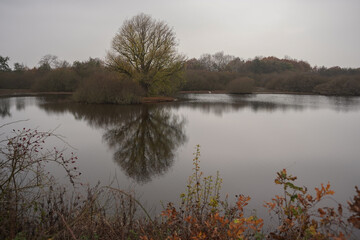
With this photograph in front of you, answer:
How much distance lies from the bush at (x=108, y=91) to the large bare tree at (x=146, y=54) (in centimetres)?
275

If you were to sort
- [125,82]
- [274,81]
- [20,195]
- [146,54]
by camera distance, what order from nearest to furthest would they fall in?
[20,195]
[125,82]
[146,54]
[274,81]

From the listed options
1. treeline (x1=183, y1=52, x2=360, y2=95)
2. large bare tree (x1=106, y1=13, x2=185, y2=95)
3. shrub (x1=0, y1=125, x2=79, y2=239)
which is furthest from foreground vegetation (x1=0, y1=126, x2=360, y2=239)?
treeline (x1=183, y1=52, x2=360, y2=95)

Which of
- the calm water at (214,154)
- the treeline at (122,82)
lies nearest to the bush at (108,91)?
the treeline at (122,82)

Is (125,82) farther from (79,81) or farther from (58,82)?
(58,82)

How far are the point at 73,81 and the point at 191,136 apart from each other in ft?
115

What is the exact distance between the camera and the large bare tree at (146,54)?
26.8 m

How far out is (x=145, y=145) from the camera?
28.9ft

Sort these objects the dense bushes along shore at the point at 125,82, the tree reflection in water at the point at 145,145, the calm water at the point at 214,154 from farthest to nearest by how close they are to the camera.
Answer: the dense bushes along shore at the point at 125,82 < the tree reflection in water at the point at 145,145 < the calm water at the point at 214,154

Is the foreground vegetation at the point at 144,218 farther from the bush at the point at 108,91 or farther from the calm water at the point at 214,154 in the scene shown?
the bush at the point at 108,91

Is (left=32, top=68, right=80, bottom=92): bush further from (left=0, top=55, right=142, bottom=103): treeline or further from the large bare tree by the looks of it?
the large bare tree

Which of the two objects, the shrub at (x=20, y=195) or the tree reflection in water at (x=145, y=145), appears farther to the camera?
the tree reflection in water at (x=145, y=145)

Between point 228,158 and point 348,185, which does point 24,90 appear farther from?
point 348,185

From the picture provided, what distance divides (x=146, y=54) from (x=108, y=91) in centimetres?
681

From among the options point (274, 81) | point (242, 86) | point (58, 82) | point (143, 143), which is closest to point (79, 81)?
point (58, 82)
